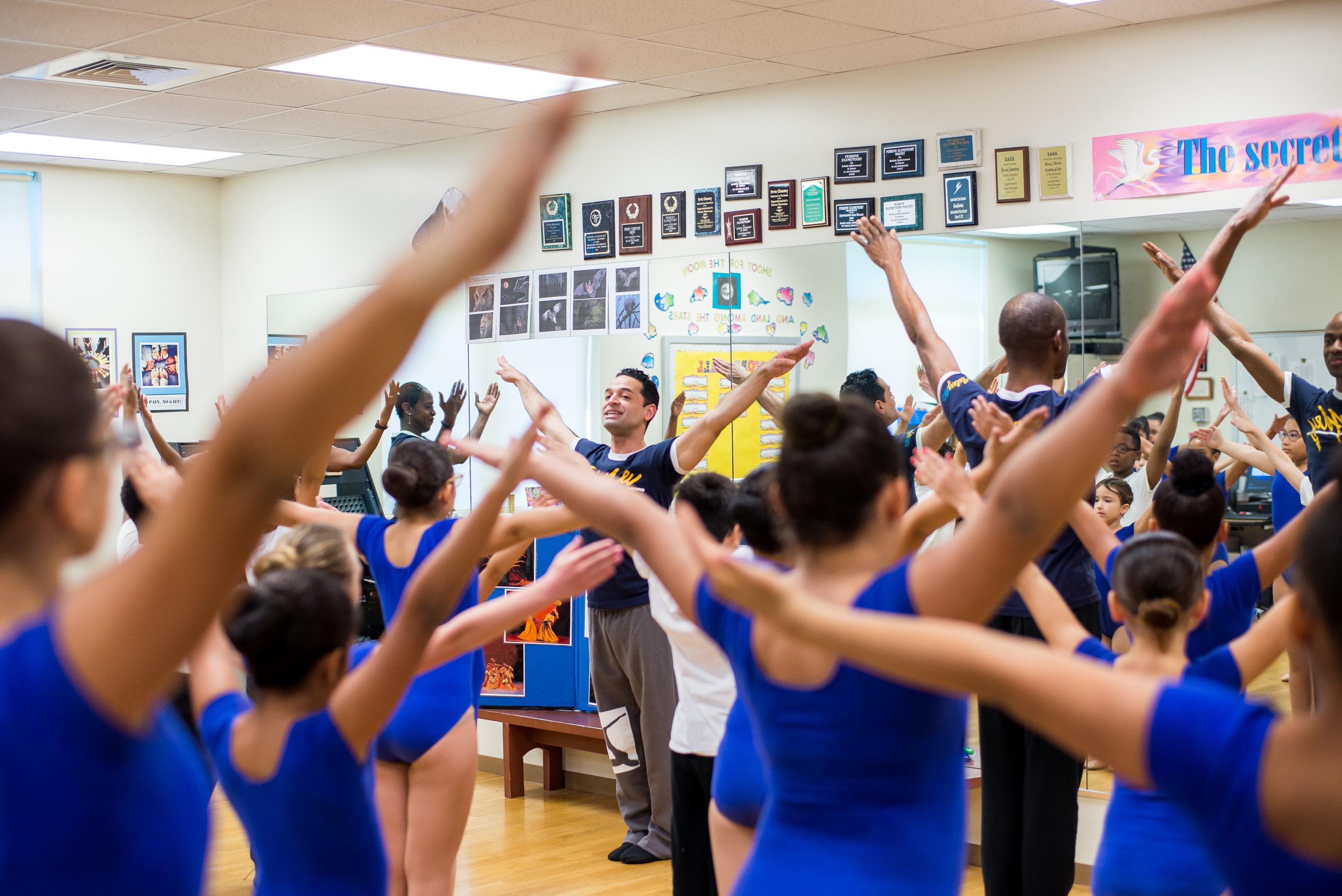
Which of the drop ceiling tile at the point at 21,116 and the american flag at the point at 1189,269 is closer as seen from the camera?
the american flag at the point at 1189,269

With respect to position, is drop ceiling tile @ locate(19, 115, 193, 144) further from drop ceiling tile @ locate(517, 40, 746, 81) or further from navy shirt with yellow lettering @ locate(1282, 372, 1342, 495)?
navy shirt with yellow lettering @ locate(1282, 372, 1342, 495)

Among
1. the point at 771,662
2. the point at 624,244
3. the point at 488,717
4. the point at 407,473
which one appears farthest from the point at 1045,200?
the point at 771,662

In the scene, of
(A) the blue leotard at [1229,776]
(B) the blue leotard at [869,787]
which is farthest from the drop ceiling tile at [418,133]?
(A) the blue leotard at [1229,776]

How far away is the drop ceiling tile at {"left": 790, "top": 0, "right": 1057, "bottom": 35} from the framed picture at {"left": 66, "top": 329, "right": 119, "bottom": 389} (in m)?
4.98

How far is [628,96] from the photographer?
5809 millimetres

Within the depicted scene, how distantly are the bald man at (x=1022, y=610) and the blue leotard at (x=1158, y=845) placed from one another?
38.5 inches

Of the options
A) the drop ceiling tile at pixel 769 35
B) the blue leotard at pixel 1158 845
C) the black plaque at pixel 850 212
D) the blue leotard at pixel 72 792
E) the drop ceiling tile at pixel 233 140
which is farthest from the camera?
the drop ceiling tile at pixel 233 140

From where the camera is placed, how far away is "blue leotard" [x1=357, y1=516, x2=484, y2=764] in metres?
3.09

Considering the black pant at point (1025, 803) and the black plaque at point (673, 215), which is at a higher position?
the black plaque at point (673, 215)

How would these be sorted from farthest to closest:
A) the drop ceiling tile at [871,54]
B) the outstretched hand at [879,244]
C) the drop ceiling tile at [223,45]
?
the drop ceiling tile at [871,54]
the drop ceiling tile at [223,45]
the outstretched hand at [879,244]

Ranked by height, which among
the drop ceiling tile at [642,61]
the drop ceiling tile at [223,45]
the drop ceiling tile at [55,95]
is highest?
the drop ceiling tile at [55,95]

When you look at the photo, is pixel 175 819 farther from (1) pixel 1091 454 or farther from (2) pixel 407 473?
(2) pixel 407 473

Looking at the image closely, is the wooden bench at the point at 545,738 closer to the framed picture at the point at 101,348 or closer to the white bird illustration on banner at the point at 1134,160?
the white bird illustration on banner at the point at 1134,160

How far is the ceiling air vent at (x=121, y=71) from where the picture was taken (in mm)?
5184
